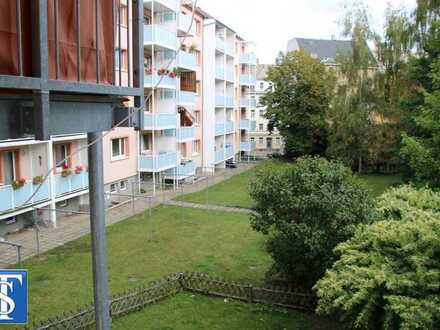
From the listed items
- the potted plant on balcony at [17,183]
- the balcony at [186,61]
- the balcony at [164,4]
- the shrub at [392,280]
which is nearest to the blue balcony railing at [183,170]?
the balcony at [186,61]

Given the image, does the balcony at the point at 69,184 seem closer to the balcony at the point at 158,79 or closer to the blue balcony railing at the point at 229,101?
the balcony at the point at 158,79

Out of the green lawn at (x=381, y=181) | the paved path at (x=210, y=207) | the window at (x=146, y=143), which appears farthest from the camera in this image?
the green lawn at (x=381, y=181)

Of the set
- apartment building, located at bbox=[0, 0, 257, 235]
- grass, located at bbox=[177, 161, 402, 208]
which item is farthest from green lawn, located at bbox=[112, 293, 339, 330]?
grass, located at bbox=[177, 161, 402, 208]

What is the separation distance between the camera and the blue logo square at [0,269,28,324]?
3.38 meters

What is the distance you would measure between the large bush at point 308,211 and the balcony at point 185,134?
67.4 ft

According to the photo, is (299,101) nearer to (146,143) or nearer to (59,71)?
(146,143)

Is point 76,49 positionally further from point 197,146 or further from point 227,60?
point 227,60

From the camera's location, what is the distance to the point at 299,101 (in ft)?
156

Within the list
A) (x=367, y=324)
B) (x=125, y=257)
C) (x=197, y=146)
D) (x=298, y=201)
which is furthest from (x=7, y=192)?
(x=197, y=146)

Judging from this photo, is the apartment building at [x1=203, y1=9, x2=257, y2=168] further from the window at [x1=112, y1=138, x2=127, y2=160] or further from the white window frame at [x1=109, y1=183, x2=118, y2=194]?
the white window frame at [x1=109, y1=183, x2=118, y2=194]

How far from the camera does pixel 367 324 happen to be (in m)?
6.65

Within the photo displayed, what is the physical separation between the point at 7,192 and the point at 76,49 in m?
15.9

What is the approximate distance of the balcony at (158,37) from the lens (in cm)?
2720

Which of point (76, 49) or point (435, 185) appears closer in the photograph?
point (76, 49)
